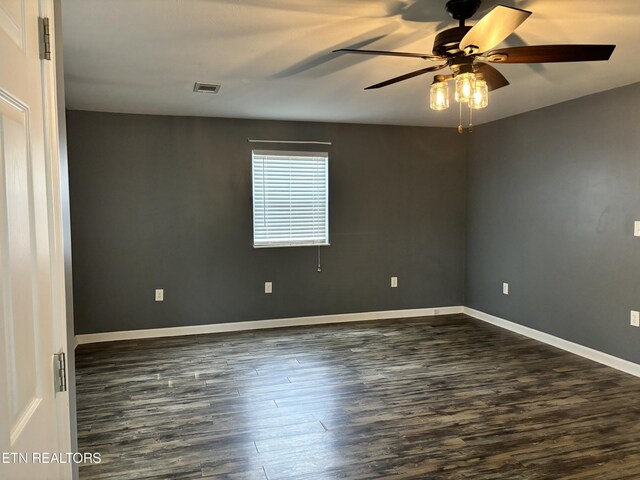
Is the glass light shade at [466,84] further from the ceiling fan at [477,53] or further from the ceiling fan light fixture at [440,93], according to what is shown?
the ceiling fan light fixture at [440,93]

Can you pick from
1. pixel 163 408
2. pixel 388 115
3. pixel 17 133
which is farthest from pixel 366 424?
pixel 388 115

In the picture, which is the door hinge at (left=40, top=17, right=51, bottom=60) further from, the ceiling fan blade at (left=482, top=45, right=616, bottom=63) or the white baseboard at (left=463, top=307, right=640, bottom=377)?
the white baseboard at (left=463, top=307, right=640, bottom=377)

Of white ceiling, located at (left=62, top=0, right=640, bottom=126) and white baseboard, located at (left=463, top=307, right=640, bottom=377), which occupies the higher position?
white ceiling, located at (left=62, top=0, right=640, bottom=126)

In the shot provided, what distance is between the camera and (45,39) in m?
1.02

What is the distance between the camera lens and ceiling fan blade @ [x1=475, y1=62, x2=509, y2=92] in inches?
88.5

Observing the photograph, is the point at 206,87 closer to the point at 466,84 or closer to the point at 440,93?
the point at 440,93

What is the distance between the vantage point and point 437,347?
4348mm

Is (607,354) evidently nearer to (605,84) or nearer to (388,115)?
(605,84)

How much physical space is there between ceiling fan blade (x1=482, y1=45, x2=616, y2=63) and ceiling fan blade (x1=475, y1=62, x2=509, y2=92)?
0.08 meters

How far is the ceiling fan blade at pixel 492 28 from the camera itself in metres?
1.68

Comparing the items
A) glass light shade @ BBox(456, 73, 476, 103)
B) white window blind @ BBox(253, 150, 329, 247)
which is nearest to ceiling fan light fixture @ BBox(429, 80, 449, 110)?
glass light shade @ BBox(456, 73, 476, 103)

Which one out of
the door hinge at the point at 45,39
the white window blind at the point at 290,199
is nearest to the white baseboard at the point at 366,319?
the white window blind at the point at 290,199

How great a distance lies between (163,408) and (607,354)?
3.62 m

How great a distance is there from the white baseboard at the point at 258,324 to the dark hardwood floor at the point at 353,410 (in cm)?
16
